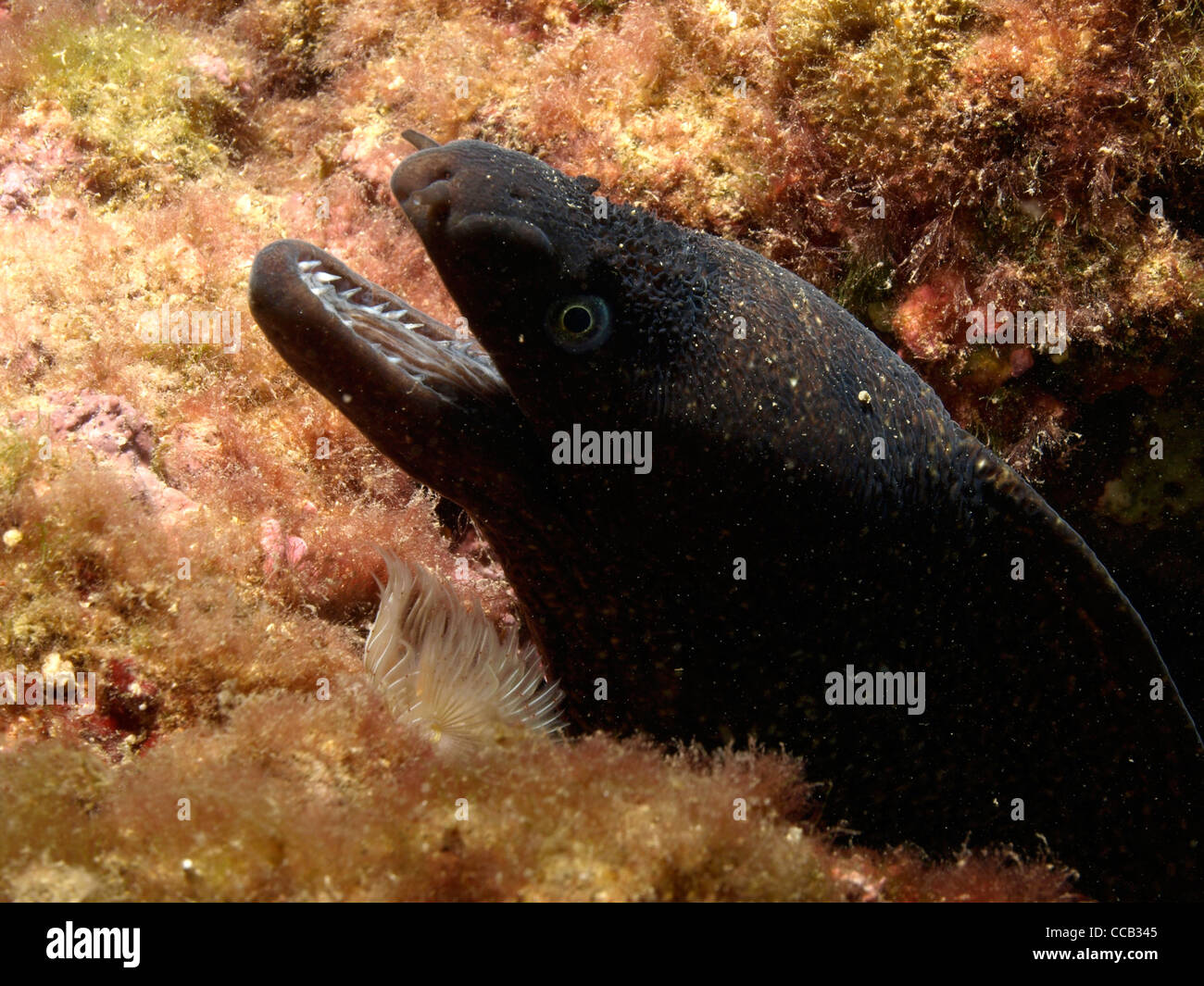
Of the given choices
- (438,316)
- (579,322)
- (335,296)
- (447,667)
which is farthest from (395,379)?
(438,316)

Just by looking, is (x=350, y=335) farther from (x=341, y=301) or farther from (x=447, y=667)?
(x=447, y=667)

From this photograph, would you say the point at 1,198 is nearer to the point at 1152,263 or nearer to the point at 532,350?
the point at 532,350

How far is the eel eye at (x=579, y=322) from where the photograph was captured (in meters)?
2.04

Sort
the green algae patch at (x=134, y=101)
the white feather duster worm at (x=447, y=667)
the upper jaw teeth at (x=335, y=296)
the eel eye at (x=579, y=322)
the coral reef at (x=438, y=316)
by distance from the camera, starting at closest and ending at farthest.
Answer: the coral reef at (x=438, y=316) < the eel eye at (x=579, y=322) < the upper jaw teeth at (x=335, y=296) < the white feather duster worm at (x=447, y=667) < the green algae patch at (x=134, y=101)

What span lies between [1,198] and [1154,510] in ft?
19.6

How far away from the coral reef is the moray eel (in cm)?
38

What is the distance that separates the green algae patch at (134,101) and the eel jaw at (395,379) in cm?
241

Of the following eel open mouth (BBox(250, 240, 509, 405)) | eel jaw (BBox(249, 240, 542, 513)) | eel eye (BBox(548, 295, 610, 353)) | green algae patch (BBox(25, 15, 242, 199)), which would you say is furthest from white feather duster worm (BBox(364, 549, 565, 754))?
green algae patch (BBox(25, 15, 242, 199))

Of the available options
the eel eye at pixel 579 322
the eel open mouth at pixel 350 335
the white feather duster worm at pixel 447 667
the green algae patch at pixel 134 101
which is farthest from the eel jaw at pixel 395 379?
the green algae patch at pixel 134 101

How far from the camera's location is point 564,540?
2.37 meters

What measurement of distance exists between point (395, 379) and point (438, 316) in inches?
67.4

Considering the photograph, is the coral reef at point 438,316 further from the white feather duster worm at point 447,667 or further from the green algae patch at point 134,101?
the white feather duster worm at point 447,667

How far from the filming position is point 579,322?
2049 millimetres
